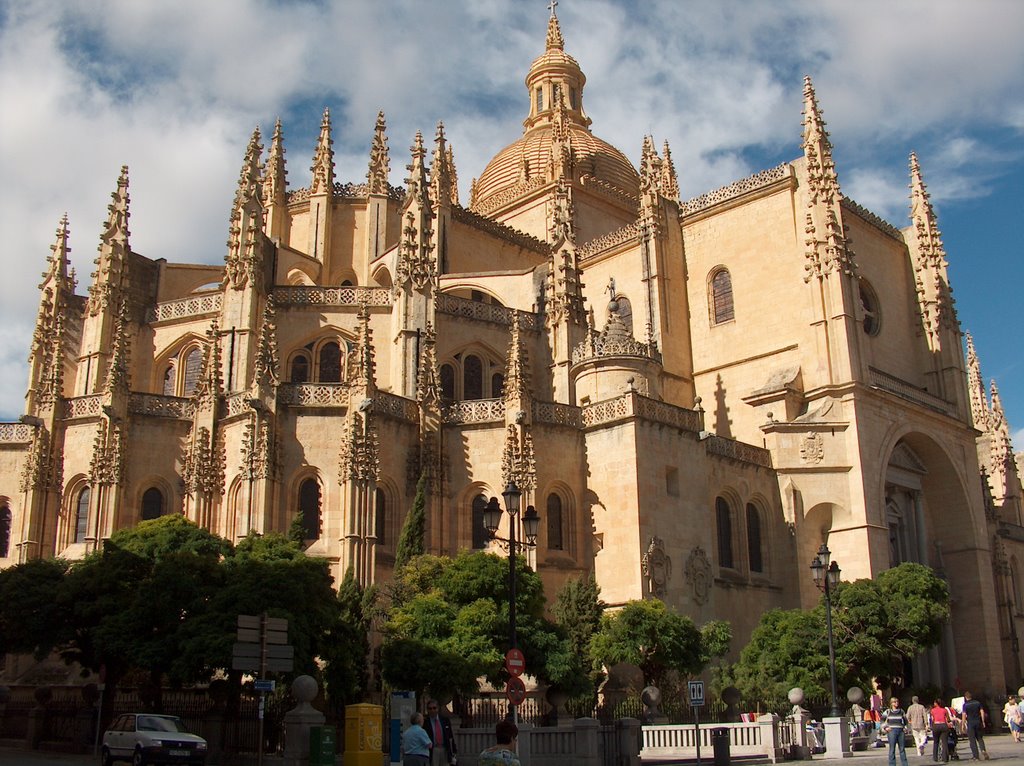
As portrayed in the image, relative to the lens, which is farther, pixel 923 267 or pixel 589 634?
pixel 923 267

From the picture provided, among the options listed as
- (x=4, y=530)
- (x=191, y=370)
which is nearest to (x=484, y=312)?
(x=191, y=370)

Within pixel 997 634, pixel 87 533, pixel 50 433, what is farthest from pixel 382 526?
pixel 997 634

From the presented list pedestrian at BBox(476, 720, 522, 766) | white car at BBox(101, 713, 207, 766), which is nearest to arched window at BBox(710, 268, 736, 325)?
white car at BBox(101, 713, 207, 766)

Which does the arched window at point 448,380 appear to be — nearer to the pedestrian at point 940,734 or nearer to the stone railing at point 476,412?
the stone railing at point 476,412

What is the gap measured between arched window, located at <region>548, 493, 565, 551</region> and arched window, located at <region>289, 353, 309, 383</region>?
941 cm

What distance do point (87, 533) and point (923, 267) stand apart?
33.4m

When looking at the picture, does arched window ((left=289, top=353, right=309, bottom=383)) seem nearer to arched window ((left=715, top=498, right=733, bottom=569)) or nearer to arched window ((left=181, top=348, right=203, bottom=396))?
arched window ((left=181, top=348, right=203, bottom=396))

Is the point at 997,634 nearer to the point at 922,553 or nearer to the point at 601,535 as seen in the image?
the point at 922,553

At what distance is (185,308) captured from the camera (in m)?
39.0

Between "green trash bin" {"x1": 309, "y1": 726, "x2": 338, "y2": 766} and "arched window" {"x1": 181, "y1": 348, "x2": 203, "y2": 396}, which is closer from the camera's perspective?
"green trash bin" {"x1": 309, "y1": 726, "x2": 338, "y2": 766}

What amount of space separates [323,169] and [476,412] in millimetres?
17934

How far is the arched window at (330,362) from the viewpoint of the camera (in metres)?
37.2

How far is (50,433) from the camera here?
110ft

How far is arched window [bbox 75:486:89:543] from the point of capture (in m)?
33.0
